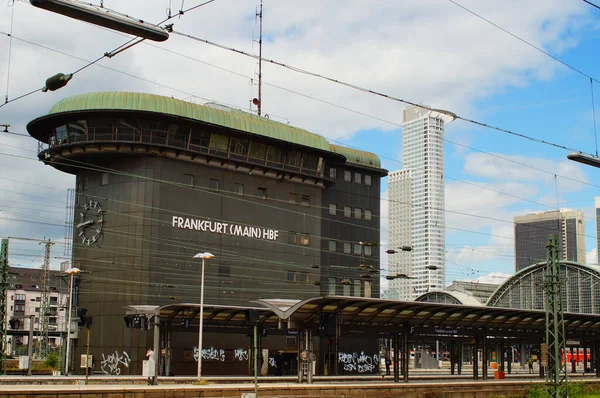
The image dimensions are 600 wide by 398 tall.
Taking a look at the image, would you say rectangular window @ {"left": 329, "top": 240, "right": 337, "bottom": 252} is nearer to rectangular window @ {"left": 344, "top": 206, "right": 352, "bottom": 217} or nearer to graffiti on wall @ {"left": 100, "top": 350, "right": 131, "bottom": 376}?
rectangular window @ {"left": 344, "top": 206, "right": 352, "bottom": 217}

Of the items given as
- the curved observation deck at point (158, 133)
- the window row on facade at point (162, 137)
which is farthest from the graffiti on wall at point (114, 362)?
the window row on facade at point (162, 137)

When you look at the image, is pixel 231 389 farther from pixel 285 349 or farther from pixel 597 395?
pixel 285 349

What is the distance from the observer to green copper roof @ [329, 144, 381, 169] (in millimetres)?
74812

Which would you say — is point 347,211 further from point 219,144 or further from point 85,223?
point 85,223

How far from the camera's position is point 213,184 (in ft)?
204

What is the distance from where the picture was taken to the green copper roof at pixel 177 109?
57.2 meters

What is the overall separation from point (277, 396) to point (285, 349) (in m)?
30.5

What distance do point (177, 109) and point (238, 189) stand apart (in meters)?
9.08

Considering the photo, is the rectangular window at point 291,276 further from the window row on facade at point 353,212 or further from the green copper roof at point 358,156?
the green copper roof at point 358,156

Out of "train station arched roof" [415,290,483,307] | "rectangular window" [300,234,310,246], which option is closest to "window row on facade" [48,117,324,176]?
"rectangular window" [300,234,310,246]

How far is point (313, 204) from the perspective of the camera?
69562 millimetres

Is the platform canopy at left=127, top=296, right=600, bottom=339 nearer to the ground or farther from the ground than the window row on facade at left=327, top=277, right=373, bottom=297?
nearer to the ground

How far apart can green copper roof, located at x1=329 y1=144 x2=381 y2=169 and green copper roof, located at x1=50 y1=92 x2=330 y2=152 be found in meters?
9.07

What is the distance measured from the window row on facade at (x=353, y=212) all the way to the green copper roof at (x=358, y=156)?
4.70 metres
